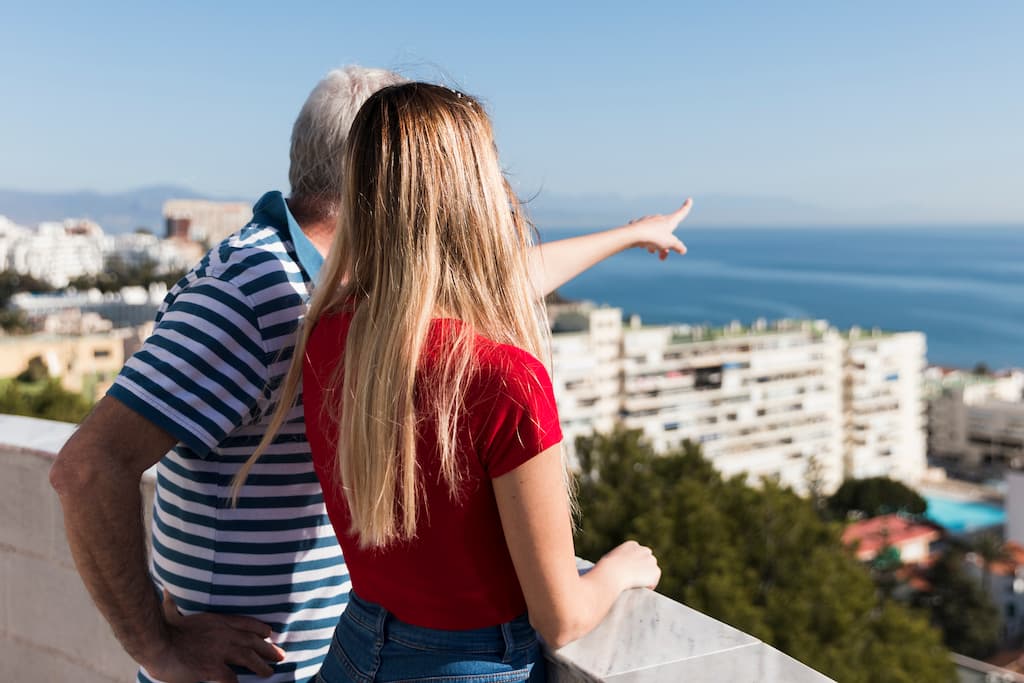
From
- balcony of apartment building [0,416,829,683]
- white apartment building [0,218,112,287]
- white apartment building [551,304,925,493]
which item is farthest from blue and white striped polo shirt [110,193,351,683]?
white apartment building [0,218,112,287]

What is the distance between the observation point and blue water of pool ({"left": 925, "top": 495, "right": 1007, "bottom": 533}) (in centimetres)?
3732

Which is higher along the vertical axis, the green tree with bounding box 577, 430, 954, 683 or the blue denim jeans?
the blue denim jeans

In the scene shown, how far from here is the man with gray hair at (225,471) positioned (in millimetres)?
914

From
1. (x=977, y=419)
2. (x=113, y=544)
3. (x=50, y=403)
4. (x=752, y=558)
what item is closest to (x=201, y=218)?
(x=977, y=419)

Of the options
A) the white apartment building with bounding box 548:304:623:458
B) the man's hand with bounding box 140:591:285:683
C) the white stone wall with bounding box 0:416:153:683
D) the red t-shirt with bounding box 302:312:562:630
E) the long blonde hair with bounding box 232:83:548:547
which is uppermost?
the long blonde hair with bounding box 232:83:548:547

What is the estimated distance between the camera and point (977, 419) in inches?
2047

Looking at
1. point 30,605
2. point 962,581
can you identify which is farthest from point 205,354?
point 962,581

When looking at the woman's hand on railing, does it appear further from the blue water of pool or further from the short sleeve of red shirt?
the blue water of pool

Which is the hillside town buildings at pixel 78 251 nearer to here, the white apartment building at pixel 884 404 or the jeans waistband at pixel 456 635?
the white apartment building at pixel 884 404

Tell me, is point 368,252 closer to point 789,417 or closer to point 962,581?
point 962,581

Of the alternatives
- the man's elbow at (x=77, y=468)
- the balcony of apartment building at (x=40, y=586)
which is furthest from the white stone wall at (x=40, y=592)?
the man's elbow at (x=77, y=468)

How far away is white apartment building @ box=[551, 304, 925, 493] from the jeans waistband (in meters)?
39.9

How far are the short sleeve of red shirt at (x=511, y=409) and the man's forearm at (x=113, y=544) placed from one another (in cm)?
38

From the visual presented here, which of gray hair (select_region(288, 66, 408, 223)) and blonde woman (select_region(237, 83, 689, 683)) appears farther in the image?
gray hair (select_region(288, 66, 408, 223))
